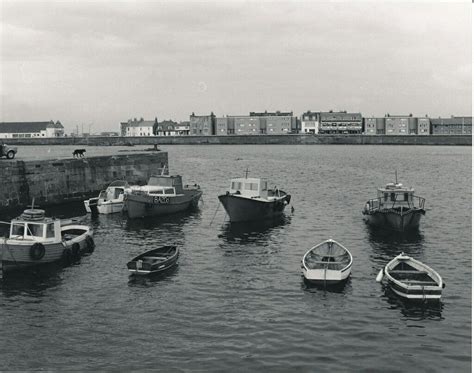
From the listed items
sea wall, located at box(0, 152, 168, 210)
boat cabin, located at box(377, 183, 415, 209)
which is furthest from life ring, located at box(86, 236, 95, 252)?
boat cabin, located at box(377, 183, 415, 209)

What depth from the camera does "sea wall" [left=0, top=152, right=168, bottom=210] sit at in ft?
160

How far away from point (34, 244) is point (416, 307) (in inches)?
747

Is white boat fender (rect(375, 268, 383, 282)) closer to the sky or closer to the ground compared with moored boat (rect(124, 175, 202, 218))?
closer to the ground

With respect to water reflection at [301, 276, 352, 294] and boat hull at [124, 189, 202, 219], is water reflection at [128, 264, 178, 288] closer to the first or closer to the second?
water reflection at [301, 276, 352, 294]

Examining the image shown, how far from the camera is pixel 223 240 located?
38.2 metres

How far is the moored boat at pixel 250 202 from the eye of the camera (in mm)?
43125

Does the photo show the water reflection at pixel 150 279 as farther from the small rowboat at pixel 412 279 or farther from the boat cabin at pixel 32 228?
the small rowboat at pixel 412 279

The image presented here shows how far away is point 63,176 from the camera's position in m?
55.1

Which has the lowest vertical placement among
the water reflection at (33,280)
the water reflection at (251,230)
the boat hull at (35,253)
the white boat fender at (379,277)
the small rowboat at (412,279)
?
the water reflection at (251,230)

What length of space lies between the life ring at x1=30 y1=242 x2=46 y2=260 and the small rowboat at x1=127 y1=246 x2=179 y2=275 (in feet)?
15.7

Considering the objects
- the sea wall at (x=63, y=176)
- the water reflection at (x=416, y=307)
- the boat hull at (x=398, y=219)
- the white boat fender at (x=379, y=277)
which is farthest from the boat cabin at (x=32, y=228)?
the boat hull at (x=398, y=219)

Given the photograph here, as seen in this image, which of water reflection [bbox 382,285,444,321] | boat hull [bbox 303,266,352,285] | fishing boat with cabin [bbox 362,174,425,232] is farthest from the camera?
fishing boat with cabin [bbox 362,174,425,232]

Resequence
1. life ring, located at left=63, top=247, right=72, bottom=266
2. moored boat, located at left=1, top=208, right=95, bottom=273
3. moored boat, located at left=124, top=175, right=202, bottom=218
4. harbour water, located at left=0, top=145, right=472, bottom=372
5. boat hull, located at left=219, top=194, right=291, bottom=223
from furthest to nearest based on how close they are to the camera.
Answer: moored boat, located at left=124, top=175, right=202, bottom=218 → boat hull, located at left=219, top=194, right=291, bottom=223 → life ring, located at left=63, top=247, right=72, bottom=266 → moored boat, located at left=1, top=208, right=95, bottom=273 → harbour water, located at left=0, top=145, right=472, bottom=372

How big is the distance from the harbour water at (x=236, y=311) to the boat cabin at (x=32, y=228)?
1.94 meters
